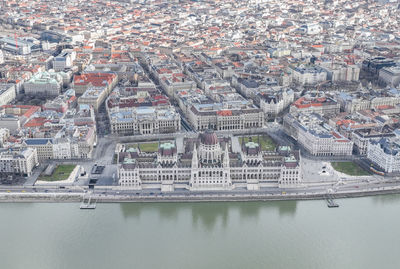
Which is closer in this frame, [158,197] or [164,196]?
[158,197]

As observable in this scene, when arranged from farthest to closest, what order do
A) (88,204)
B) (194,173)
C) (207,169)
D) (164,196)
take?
(194,173)
(207,169)
(164,196)
(88,204)

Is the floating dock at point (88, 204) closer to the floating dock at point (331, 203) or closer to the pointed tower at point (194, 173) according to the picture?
the pointed tower at point (194, 173)

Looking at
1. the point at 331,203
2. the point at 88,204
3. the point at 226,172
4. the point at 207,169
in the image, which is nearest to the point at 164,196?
the point at 207,169

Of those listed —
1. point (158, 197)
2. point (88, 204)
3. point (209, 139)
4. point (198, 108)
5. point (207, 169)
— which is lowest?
point (88, 204)

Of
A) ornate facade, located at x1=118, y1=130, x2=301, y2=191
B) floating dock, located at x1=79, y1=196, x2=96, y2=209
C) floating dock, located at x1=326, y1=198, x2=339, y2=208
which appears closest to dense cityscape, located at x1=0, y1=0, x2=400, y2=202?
ornate facade, located at x1=118, y1=130, x2=301, y2=191

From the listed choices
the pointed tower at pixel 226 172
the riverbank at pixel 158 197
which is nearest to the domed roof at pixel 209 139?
the pointed tower at pixel 226 172

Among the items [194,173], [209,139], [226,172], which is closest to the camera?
[194,173]

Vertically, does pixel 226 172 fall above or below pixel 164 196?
above

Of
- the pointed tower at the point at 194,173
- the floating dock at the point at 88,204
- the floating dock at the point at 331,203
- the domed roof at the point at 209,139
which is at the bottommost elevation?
the floating dock at the point at 331,203

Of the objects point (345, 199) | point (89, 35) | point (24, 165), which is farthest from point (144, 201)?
point (89, 35)

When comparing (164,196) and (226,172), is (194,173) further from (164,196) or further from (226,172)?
(164,196)
